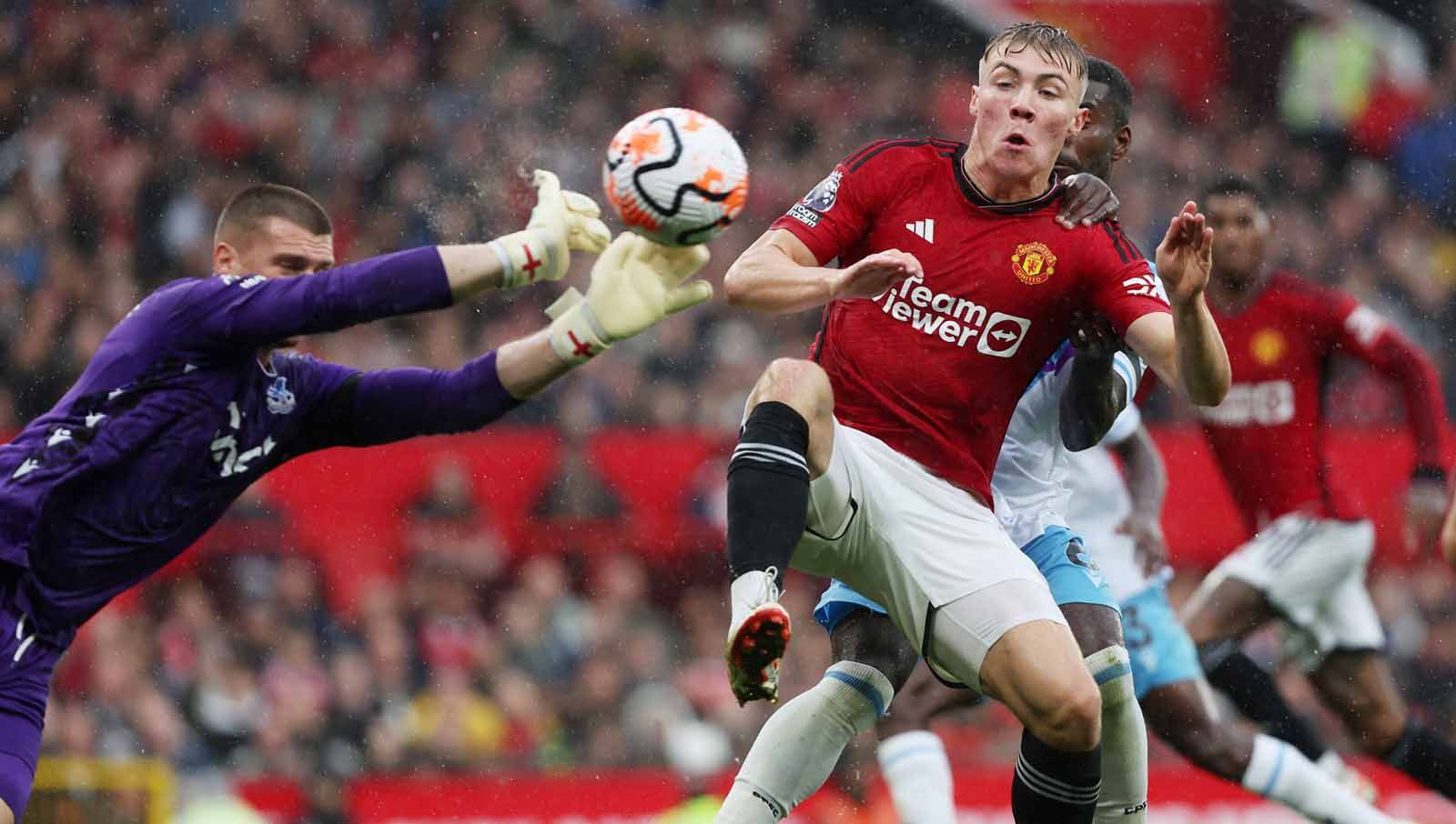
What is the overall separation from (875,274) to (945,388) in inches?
28.2

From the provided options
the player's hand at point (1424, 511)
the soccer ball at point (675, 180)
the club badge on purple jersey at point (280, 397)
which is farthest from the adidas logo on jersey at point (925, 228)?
the player's hand at point (1424, 511)

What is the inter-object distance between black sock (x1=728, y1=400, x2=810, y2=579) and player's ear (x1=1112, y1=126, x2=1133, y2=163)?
188cm

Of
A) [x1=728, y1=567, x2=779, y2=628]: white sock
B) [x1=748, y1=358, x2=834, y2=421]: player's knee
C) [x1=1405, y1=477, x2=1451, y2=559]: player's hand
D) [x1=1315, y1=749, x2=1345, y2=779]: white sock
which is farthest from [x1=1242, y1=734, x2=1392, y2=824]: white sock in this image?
[x1=728, y1=567, x2=779, y2=628]: white sock

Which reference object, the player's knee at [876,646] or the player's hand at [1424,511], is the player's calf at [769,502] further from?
the player's hand at [1424,511]

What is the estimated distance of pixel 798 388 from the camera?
189 inches

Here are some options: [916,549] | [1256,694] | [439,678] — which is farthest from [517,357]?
[439,678]

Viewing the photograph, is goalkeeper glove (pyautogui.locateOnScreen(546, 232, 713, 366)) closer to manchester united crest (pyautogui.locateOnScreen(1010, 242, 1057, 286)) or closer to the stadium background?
manchester united crest (pyautogui.locateOnScreen(1010, 242, 1057, 286))

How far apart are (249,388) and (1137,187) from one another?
1172 centimetres

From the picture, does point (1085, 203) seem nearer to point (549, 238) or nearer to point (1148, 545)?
point (549, 238)

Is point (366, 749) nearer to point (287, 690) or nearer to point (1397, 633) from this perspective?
point (287, 690)

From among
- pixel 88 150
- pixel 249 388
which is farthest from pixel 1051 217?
pixel 88 150

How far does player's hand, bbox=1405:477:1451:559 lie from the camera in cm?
747

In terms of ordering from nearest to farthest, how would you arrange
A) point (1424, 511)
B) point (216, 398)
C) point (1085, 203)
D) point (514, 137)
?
point (216, 398) < point (1085, 203) < point (1424, 511) < point (514, 137)

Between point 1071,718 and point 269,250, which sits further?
point 269,250
